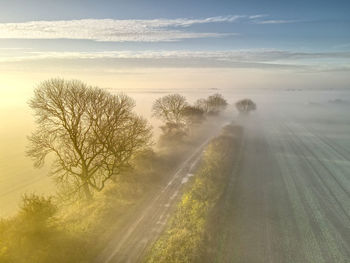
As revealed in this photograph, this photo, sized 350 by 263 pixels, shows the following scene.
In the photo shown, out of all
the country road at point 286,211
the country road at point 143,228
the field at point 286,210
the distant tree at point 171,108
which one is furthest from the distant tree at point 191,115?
the country road at point 143,228

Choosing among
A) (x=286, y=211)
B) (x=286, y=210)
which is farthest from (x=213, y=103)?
(x=286, y=211)

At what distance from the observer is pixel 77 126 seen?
1036 inches

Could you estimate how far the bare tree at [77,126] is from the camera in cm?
2470

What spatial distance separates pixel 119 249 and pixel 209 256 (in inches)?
302

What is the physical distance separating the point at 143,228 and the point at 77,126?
14.5m

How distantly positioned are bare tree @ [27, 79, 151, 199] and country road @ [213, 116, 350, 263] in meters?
17.2

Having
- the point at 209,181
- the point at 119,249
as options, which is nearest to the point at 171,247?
the point at 119,249

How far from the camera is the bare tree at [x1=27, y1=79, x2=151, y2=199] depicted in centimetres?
2470

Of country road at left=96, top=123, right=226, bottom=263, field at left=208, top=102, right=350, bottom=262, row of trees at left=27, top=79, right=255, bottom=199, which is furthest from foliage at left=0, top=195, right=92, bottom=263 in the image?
field at left=208, top=102, right=350, bottom=262

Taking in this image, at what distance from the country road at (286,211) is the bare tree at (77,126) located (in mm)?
17249

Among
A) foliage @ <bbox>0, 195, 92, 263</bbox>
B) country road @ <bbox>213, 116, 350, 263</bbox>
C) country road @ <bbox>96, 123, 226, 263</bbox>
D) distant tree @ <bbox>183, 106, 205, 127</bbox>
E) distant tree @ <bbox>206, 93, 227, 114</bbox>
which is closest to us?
foliage @ <bbox>0, 195, 92, 263</bbox>

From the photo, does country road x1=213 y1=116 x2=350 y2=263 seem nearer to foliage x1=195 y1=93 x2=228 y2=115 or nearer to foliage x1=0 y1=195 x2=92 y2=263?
foliage x1=0 y1=195 x2=92 y2=263

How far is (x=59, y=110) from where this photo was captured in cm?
2508

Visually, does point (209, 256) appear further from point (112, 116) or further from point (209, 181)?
point (112, 116)
